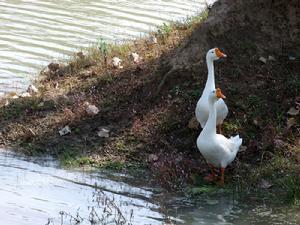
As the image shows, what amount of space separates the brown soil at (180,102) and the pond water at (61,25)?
1.76 m

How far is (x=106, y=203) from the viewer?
8.02 m

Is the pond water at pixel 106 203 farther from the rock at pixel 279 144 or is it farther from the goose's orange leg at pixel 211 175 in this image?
the rock at pixel 279 144

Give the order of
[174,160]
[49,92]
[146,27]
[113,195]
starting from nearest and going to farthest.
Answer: [113,195]
[174,160]
[49,92]
[146,27]

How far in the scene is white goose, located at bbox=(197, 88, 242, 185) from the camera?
8.77 meters

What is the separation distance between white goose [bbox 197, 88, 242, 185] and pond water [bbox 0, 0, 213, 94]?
4393mm

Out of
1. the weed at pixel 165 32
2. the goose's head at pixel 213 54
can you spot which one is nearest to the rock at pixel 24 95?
the weed at pixel 165 32

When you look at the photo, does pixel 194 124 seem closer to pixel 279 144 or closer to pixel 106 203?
pixel 279 144

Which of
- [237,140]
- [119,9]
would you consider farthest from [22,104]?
[119,9]

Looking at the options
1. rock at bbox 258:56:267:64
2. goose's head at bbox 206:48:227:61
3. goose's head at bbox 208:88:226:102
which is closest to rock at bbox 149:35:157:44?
rock at bbox 258:56:267:64

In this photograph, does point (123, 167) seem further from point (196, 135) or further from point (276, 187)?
point (276, 187)

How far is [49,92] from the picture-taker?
11445 millimetres

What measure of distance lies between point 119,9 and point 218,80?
273 inches

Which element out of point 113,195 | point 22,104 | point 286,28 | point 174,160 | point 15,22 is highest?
point 15,22

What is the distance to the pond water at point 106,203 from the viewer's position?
308 inches
